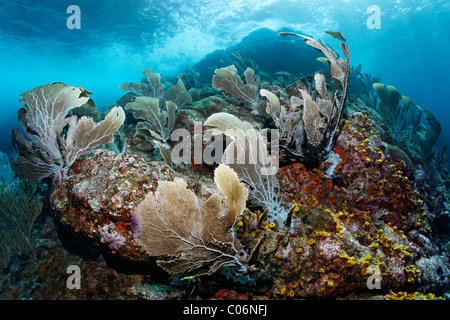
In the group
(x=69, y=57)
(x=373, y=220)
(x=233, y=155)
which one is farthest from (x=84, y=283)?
(x=69, y=57)

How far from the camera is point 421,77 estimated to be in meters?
81.9

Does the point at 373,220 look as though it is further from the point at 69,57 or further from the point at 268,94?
the point at 69,57

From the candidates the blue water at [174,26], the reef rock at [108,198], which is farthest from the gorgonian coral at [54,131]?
the blue water at [174,26]

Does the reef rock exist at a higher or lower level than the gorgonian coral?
lower

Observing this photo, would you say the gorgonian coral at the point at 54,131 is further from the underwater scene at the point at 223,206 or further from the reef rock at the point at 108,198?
the reef rock at the point at 108,198

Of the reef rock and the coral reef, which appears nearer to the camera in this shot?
the coral reef

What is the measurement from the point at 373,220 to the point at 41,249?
19.1 ft

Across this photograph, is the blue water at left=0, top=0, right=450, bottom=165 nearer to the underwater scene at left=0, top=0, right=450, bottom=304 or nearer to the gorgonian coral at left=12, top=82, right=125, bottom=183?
the underwater scene at left=0, top=0, right=450, bottom=304

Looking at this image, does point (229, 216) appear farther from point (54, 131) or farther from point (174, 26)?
point (174, 26)

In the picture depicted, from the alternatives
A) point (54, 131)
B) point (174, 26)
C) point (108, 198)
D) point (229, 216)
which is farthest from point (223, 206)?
point (174, 26)

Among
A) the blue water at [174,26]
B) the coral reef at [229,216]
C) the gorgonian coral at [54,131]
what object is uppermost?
the blue water at [174,26]

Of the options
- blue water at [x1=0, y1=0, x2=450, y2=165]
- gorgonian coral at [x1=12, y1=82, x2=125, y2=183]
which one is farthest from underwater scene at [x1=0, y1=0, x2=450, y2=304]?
blue water at [x1=0, y1=0, x2=450, y2=165]

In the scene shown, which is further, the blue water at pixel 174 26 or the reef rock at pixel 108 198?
the blue water at pixel 174 26

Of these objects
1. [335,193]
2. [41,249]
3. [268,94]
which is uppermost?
[268,94]
